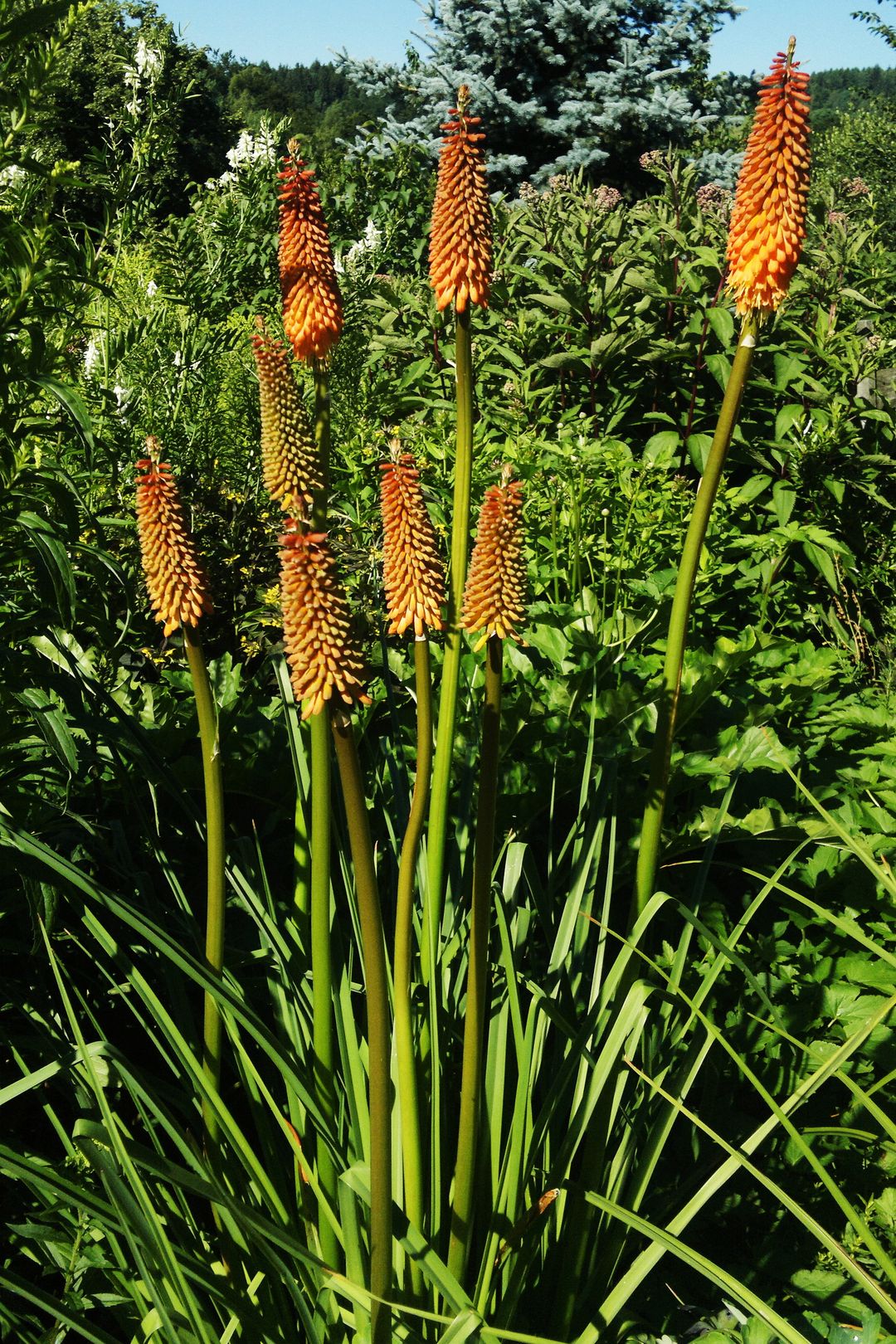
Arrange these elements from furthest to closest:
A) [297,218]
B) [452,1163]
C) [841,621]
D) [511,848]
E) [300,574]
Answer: [841,621] → [511,848] → [452,1163] → [297,218] → [300,574]

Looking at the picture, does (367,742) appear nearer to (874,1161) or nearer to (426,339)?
(874,1161)

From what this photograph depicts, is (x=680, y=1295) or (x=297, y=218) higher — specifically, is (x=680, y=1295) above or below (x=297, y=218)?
below

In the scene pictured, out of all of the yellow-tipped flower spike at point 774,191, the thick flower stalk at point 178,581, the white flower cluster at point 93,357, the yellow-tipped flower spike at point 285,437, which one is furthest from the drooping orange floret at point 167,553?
the white flower cluster at point 93,357

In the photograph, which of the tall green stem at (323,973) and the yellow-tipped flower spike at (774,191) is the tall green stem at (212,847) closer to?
the tall green stem at (323,973)

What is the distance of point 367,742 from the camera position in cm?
307

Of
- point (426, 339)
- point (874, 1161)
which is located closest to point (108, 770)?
point (874, 1161)

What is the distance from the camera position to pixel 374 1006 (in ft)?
4.36

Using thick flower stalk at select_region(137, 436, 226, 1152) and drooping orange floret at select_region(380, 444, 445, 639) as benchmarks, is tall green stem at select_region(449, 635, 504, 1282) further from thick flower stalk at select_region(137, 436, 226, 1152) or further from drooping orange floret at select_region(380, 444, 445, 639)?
thick flower stalk at select_region(137, 436, 226, 1152)

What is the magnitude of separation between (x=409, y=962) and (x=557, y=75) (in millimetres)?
15045

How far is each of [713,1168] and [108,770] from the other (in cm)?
173

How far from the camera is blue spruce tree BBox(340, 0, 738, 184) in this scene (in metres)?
13.2

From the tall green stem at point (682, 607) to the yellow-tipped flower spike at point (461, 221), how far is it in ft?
1.29

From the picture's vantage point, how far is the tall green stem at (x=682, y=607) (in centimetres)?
155

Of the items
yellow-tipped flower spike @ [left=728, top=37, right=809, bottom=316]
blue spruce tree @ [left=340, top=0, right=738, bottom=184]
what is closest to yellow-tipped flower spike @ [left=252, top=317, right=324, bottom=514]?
yellow-tipped flower spike @ [left=728, top=37, right=809, bottom=316]
